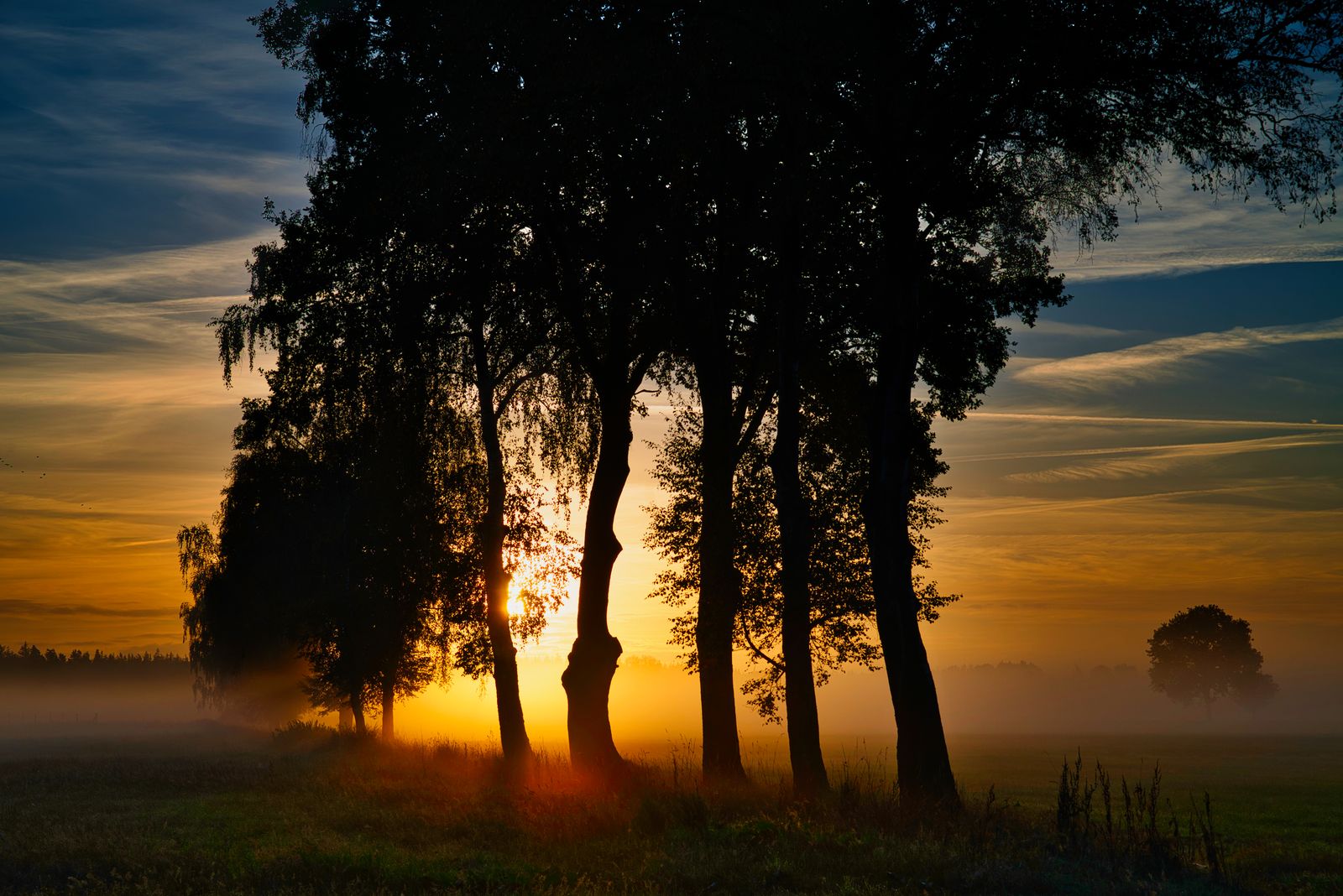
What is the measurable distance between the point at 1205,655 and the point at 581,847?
11282 cm

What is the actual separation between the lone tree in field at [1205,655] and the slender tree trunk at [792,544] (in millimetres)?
102544

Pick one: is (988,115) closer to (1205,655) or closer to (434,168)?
(434,168)

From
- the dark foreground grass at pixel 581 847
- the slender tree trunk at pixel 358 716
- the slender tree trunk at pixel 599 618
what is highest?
the slender tree trunk at pixel 599 618

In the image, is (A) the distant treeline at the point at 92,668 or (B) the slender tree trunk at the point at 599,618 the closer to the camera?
(B) the slender tree trunk at the point at 599,618

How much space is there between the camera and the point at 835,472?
1078 inches

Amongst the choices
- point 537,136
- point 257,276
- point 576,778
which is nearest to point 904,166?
point 537,136

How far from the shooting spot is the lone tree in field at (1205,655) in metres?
107

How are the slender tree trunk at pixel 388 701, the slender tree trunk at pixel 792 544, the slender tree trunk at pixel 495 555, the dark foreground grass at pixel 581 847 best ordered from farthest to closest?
the slender tree trunk at pixel 388 701 < the slender tree trunk at pixel 495 555 < the slender tree trunk at pixel 792 544 < the dark foreground grass at pixel 581 847

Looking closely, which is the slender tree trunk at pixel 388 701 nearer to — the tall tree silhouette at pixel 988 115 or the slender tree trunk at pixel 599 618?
the slender tree trunk at pixel 599 618

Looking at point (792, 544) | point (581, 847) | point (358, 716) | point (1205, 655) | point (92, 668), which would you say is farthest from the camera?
point (92, 668)

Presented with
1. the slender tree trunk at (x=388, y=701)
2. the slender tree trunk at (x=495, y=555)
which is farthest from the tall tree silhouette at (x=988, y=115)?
the slender tree trunk at (x=388, y=701)

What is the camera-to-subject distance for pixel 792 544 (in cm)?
2025

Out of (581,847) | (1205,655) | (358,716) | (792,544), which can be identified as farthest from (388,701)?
(1205,655)

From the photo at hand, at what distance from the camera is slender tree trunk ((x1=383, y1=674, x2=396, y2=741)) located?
4297cm
